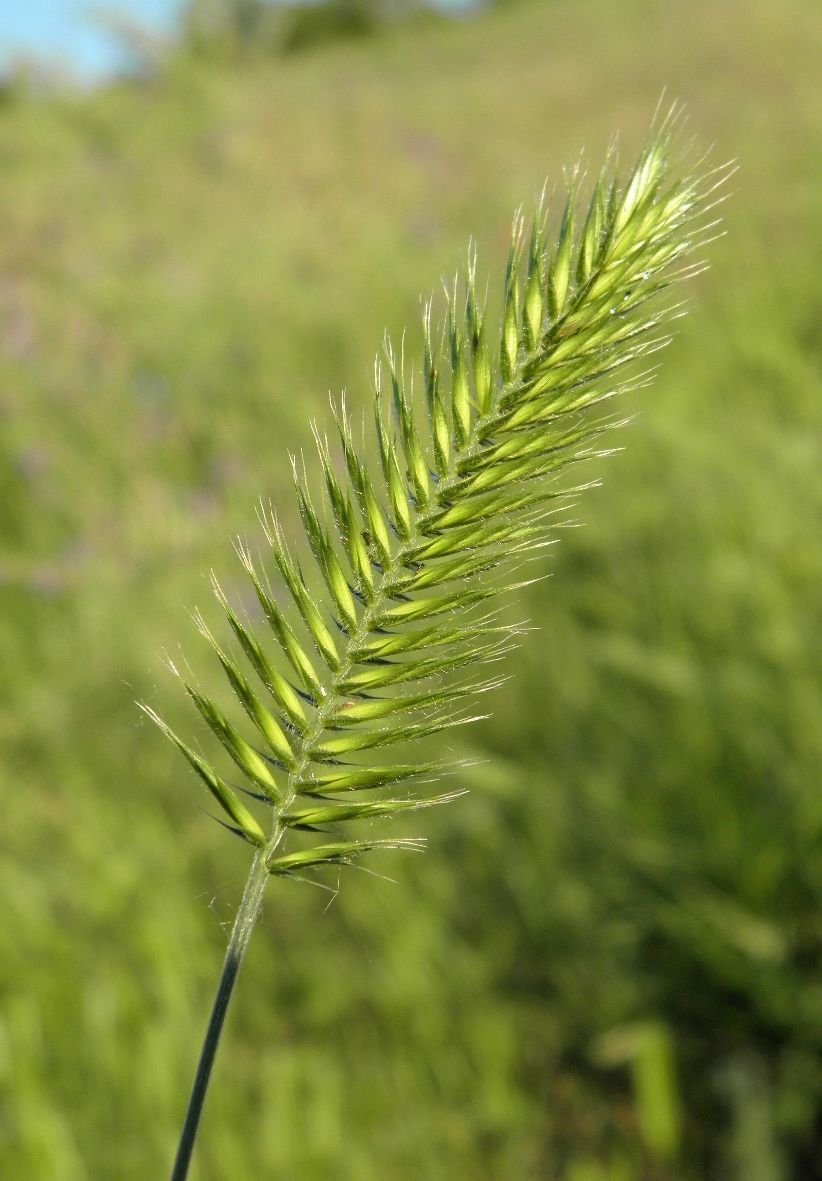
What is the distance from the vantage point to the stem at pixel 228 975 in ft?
0.97

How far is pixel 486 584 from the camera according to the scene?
0.35 m

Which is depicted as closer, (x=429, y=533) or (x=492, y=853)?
(x=429, y=533)

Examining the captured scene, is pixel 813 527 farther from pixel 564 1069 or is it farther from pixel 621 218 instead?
pixel 621 218

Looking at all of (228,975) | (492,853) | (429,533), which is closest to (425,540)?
(429,533)

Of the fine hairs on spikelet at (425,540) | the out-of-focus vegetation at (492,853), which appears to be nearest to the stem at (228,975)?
the fine hairs on spikelet at (425,540)

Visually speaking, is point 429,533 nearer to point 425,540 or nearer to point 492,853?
point 425,540

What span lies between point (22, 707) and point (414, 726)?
2.79 m

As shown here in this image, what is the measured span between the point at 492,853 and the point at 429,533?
6.21 feet

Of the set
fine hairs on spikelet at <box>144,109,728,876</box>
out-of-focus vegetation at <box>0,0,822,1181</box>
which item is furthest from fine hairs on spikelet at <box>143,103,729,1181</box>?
out-of-focus vegetation at <box>0,0,822,1181</box>

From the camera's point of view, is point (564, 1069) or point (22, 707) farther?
point (22, 707)

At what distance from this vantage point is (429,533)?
1.16 ft

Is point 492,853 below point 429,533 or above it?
below

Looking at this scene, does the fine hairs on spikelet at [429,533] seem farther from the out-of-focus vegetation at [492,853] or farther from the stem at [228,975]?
the out-of-focus vegetation at [492,853]

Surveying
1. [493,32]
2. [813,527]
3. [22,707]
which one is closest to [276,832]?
[813,527]
